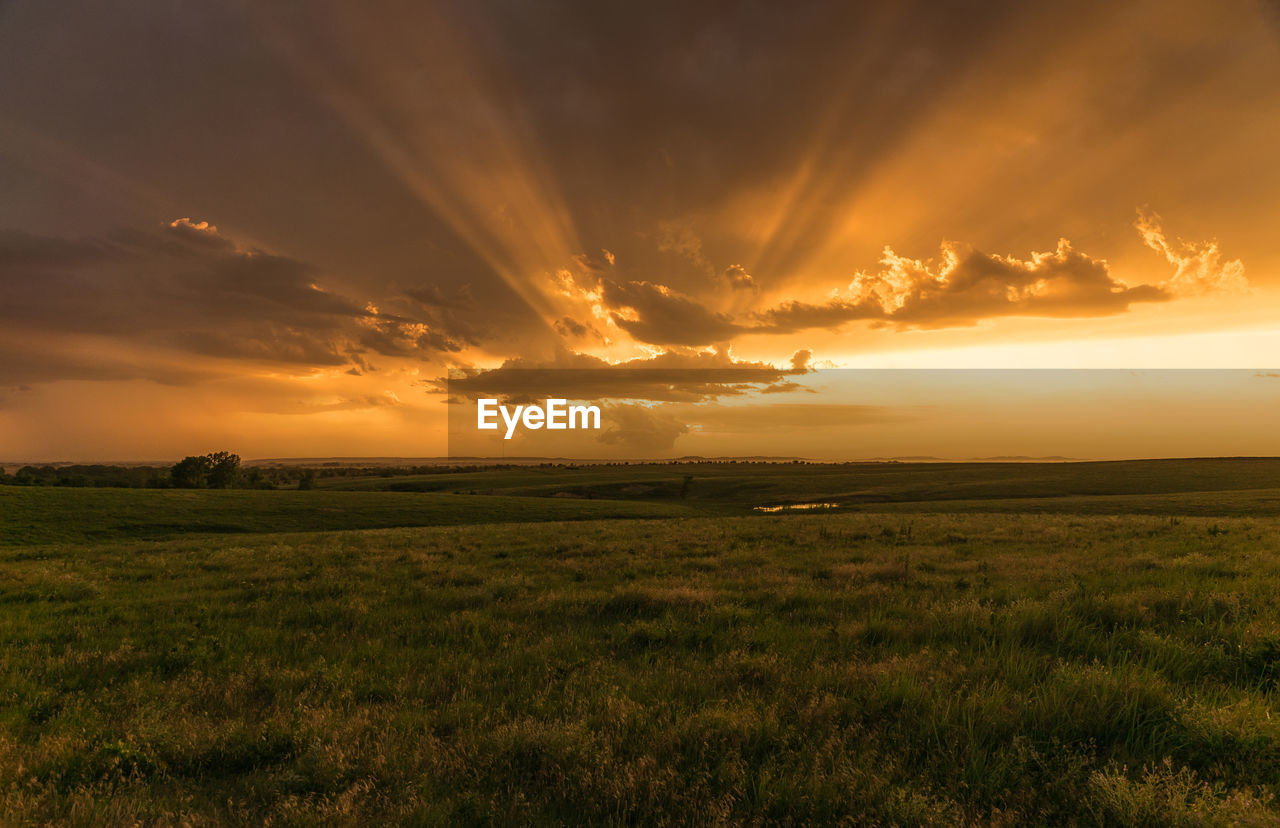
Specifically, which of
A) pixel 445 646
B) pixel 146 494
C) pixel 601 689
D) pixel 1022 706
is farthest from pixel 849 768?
pixel 146 494

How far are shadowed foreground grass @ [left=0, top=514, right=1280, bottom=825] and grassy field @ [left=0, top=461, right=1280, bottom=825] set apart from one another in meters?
0.04

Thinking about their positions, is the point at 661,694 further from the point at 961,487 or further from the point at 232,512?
the point at 961,487

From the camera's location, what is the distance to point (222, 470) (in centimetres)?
9281

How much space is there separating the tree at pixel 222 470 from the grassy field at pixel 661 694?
307 feet

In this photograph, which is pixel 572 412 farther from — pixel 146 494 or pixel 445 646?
pixel 445 646

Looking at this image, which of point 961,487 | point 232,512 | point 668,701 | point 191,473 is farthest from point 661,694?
point 191,473

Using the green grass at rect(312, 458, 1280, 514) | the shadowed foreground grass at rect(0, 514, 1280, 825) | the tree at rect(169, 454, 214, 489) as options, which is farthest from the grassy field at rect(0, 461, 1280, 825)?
the tree at rect(169, 454, 214, 489)

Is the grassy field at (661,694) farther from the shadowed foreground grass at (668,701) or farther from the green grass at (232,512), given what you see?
the green grass at (232,512)

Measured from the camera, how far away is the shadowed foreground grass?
450 cm

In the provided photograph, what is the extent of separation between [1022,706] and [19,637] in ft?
52.9

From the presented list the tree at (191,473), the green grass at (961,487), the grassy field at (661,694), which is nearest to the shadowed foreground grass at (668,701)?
the grassy field at (661,694)

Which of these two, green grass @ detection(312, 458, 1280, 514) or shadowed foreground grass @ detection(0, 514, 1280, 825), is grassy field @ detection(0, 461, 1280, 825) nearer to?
shadowed foreground grass @ detection(0, 514, 1280, 825)

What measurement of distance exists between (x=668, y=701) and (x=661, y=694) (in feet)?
0.95

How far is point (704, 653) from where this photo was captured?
809 cm
